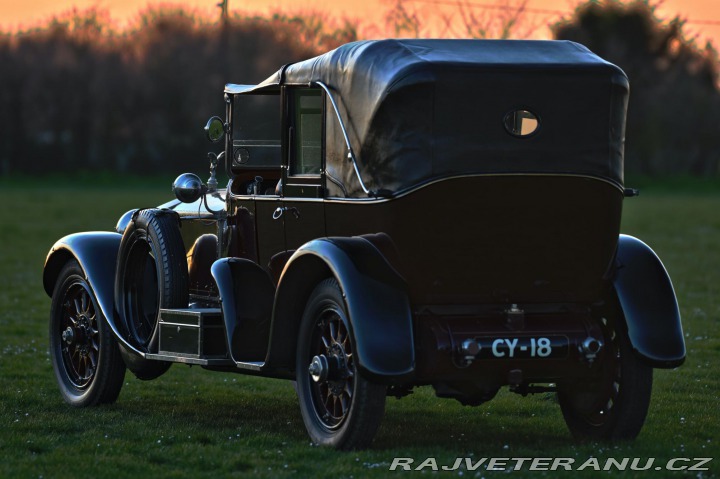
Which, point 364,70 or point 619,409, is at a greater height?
point 364,70

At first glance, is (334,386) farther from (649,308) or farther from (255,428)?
(649,308)

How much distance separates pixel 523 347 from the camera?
309 inches

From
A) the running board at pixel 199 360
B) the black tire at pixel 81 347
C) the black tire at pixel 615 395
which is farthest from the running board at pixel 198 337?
the black tire at pixel 615 395

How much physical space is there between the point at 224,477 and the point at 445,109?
2317 mm

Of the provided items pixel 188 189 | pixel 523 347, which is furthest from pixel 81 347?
pixel 523 347

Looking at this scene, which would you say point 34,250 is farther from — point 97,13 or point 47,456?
point 97,13

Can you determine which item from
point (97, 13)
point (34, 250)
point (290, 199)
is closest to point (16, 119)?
point (97, 13)

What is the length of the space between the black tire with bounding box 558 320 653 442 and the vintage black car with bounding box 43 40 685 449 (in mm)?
12

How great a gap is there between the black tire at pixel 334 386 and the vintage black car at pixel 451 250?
1 centimetres

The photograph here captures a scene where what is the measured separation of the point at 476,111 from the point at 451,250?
0.78m

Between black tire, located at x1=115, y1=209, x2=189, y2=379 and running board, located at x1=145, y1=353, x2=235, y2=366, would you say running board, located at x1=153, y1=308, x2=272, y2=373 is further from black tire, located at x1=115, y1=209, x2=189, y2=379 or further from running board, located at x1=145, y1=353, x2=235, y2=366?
black tire, located at x1=115, y1=209, x2=189, y2=379

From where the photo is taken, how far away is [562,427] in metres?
9.20

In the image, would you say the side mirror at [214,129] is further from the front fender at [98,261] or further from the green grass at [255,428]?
the green grass at [255,428]

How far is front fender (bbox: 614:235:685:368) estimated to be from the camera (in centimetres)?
802
